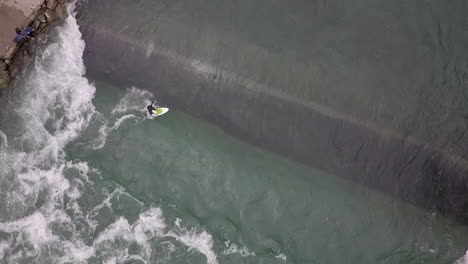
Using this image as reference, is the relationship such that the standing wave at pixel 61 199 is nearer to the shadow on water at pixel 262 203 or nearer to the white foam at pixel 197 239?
the white foam at pixel 197 239

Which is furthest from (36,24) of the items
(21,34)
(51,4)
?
(51,4)

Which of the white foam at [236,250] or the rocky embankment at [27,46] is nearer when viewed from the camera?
the white foam at [236,250]

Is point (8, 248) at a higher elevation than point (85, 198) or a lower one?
lower

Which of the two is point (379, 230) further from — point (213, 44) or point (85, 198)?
point (85, 198)

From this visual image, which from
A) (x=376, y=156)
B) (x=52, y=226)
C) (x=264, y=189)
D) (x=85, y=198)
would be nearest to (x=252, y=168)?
(x=264, y=189)

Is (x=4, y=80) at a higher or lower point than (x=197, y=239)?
higher

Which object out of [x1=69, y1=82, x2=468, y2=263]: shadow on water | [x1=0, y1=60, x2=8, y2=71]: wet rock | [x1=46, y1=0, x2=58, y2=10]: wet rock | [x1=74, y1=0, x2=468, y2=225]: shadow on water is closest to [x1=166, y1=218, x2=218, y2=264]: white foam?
[x1=69, y1=82, x2=468, y2=263]: shadow on water

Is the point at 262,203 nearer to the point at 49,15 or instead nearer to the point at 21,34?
the point at 21,34

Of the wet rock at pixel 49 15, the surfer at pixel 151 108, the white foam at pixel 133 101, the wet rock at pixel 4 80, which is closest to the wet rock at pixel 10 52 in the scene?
the wet rock at pixel 4 80
